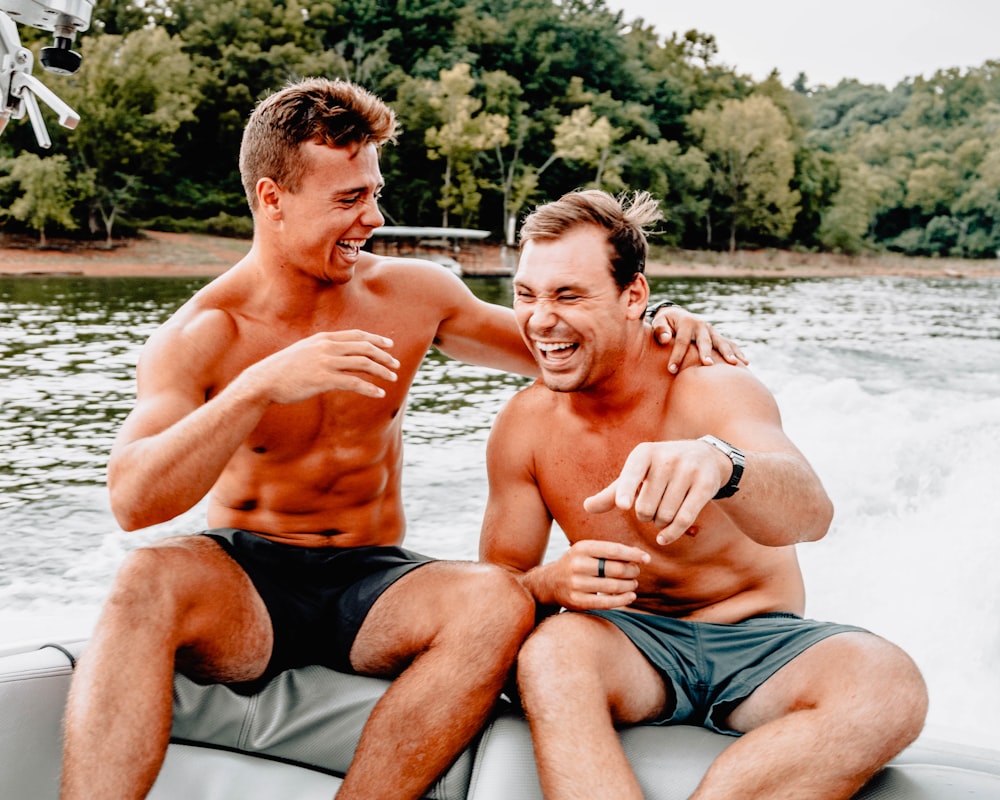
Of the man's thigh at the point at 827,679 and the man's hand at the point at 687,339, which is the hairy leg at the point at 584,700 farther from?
the man's hand at the point at 687,339

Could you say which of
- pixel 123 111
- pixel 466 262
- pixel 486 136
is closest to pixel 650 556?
pixel 123 111

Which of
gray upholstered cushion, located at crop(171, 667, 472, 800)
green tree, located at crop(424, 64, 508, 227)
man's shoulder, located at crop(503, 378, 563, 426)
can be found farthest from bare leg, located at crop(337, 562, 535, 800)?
green tree, located at crop(424, 64, 508, 227)

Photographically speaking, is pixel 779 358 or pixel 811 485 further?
pixel 779 358

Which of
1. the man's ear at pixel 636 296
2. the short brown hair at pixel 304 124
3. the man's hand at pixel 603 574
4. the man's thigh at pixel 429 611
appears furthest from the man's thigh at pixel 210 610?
the man's ear at pixel 636 296

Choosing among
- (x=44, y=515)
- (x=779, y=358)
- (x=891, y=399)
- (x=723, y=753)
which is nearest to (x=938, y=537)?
(x=891, y=399)

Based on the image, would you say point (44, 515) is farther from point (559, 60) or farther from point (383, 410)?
point (559, 60)

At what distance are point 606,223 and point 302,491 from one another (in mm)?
929

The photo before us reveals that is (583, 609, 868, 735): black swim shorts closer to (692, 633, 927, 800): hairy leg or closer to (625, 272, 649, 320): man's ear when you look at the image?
(692, 633, 927, 800): hairy leg

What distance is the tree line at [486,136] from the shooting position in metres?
29.2

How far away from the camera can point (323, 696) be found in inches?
76.1

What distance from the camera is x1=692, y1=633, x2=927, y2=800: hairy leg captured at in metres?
1.52

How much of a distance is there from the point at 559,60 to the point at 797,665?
42942 mm

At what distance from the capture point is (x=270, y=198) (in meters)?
2.26

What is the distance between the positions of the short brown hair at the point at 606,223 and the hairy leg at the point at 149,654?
955mm
